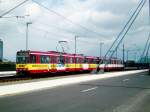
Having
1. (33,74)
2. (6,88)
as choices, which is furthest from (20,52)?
(6,88)

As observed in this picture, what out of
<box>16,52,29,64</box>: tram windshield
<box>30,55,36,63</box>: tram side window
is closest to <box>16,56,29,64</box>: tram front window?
<box>16,52,29,64</box>: tram windshield

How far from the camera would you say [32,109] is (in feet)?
37.8

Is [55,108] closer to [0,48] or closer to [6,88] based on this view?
[6,88]

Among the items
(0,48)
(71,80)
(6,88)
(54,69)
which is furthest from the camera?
(0,48)

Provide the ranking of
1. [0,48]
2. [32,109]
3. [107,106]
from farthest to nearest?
[0,48] → [107,106] → [32,109]

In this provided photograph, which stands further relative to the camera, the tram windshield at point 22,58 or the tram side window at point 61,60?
the tram side window at point 61,60

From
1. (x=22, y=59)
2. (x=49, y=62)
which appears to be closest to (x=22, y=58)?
(x=22, y=59)

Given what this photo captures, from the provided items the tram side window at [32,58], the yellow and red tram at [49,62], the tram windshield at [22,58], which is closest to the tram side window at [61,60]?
the yellow and red tram at [49,62]

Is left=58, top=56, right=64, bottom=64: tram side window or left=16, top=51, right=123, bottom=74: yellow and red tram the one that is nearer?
left=16, top=51, right=123, bottom=74: yellow and red tram

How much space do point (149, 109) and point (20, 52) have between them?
26930 millimetres

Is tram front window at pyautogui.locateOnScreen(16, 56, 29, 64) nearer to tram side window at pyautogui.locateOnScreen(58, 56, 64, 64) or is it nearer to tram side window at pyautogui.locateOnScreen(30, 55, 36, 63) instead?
tram side window at pyautogui.locateOnScreen(30, 55, 36, 63)

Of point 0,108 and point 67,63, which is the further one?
point 67,63

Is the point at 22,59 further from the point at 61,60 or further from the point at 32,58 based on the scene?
the point at 61,60

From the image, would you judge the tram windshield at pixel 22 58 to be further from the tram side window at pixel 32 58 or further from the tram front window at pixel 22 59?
the tram side window at pixel 32 58
